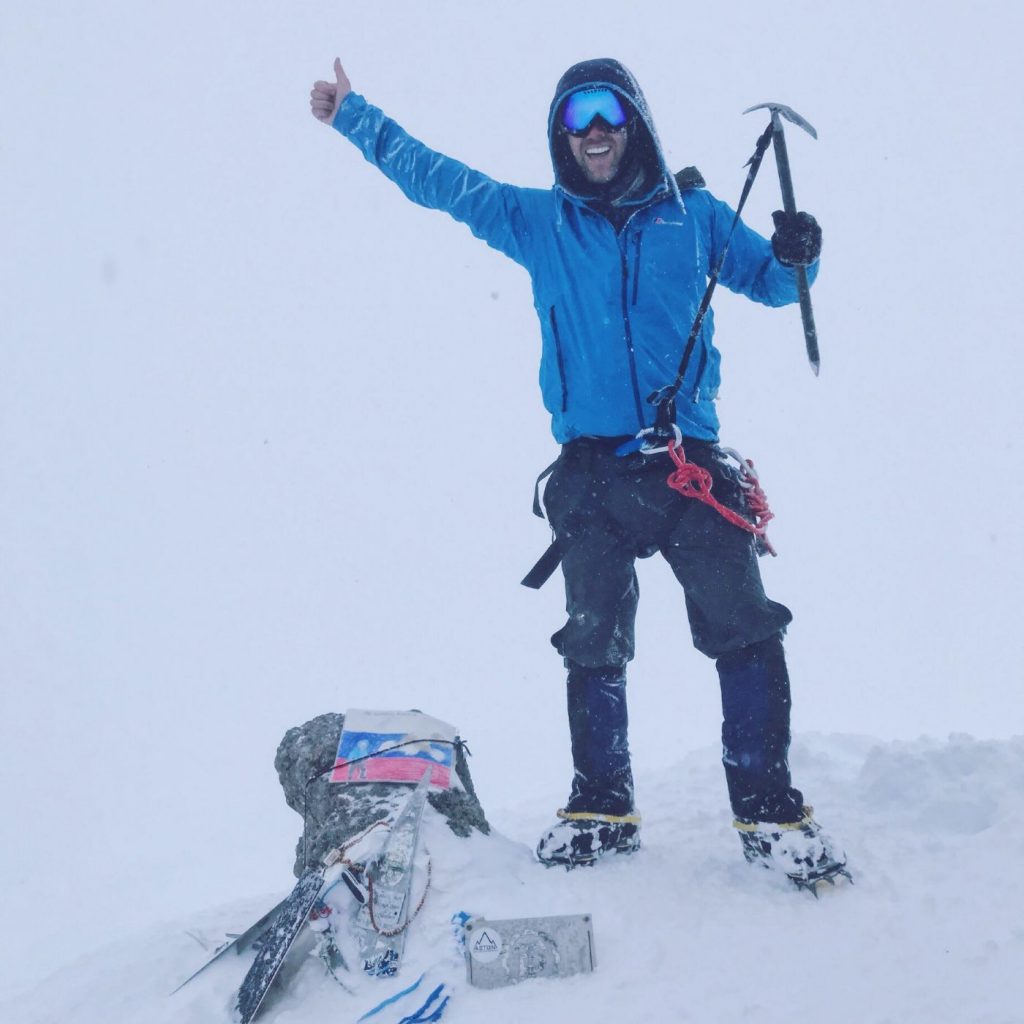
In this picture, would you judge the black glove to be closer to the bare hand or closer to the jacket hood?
the jacket hood

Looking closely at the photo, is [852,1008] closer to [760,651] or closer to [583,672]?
[760,651]

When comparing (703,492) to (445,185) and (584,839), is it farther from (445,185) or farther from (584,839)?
(445,185)

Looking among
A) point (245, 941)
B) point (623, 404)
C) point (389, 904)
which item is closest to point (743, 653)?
point (623, 404)

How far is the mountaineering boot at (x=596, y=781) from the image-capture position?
3418mm

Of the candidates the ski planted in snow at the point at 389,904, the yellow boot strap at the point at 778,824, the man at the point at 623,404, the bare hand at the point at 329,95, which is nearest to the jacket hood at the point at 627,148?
the man at the point at 623,404

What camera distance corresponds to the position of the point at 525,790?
72.4m

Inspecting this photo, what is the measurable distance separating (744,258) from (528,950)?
101 inches

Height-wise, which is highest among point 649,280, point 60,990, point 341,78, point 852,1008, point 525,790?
point 341,78

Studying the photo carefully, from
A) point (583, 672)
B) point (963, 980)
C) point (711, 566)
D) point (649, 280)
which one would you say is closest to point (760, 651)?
point (711, 566)

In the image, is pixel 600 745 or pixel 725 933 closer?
pixel 725 933

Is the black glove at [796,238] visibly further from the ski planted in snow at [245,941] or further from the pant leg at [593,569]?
the ski planted in snow at [245,941]

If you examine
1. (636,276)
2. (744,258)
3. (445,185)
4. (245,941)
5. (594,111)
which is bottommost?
(245,941)

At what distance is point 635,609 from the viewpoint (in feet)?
11.9

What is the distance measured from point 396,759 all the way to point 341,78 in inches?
110
